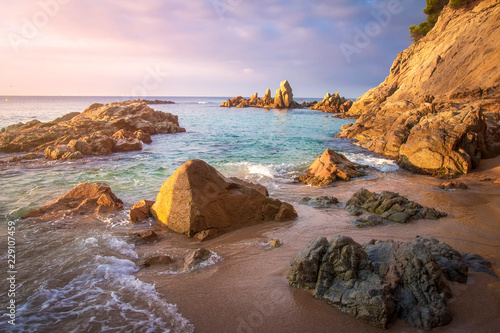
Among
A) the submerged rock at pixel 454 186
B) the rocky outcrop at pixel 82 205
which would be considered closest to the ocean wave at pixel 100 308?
the rocky outcrop at pixel 82 205

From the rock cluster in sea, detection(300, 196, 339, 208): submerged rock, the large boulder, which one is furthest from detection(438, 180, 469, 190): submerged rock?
the large boulder

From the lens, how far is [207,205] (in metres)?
6.89

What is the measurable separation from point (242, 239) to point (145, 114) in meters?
28.7

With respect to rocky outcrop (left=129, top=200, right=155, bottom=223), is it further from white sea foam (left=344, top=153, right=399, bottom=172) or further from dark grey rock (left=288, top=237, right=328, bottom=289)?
white sea foam (left=344, top=153, right=399, bottom=172)

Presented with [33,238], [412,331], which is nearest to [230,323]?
[412,331]

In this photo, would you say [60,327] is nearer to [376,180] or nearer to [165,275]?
[165,275]

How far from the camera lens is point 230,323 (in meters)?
3.76

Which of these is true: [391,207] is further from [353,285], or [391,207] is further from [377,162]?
[377,162]

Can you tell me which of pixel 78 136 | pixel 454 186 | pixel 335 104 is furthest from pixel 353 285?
pixel 335 104

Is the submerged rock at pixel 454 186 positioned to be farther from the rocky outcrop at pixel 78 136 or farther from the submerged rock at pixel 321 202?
the rocky outcrop at pixel 78 136

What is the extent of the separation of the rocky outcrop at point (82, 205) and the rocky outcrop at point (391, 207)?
7.01 meters

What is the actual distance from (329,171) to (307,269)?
26.5 ft

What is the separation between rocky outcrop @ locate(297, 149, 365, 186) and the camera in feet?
38.1

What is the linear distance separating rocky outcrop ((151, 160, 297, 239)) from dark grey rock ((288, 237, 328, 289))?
2.73 meters
